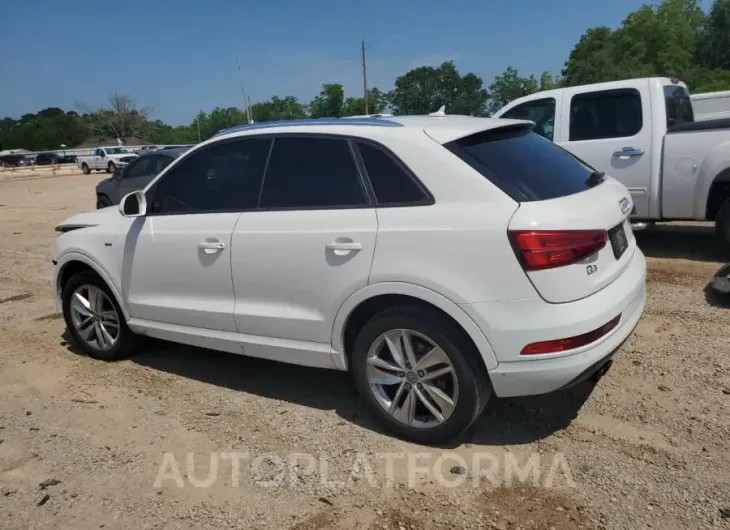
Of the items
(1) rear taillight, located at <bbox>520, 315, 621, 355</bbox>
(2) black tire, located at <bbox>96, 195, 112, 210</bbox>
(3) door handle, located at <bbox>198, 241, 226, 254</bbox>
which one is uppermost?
(3) door handle, located at <bbox>198, 241, 226, 254</bbox>

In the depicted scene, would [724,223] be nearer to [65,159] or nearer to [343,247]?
[343,247]

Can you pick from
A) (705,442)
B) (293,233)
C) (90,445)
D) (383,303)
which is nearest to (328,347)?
(383,303)

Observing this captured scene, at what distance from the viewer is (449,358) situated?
3184 mm

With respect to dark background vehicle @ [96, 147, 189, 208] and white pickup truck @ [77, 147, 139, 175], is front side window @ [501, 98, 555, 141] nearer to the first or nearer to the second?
dark background vehicle @ [96, 147, 189, 208]

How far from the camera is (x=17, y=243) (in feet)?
37.5

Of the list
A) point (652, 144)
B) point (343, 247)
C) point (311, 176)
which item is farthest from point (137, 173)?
point (343, 247)

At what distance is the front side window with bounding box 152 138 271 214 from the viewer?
156 inches

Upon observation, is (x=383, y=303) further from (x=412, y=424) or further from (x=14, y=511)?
(x=14, y=511)

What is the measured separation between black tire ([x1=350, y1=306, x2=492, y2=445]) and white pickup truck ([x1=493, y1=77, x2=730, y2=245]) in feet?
13.5

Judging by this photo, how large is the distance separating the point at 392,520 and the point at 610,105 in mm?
6122

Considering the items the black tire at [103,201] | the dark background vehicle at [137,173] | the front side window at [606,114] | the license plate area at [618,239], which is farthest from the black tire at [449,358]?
the black tire at [103,201]

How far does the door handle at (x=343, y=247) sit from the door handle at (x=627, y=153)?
4867mm

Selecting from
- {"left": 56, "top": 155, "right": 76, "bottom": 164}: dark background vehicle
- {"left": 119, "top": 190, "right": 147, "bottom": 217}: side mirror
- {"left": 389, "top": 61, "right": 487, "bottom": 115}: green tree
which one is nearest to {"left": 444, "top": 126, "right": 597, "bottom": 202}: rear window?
{"left": 119, "top": 190, "right": 147, "bottom": 217}: side mirror

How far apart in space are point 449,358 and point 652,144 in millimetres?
4965
